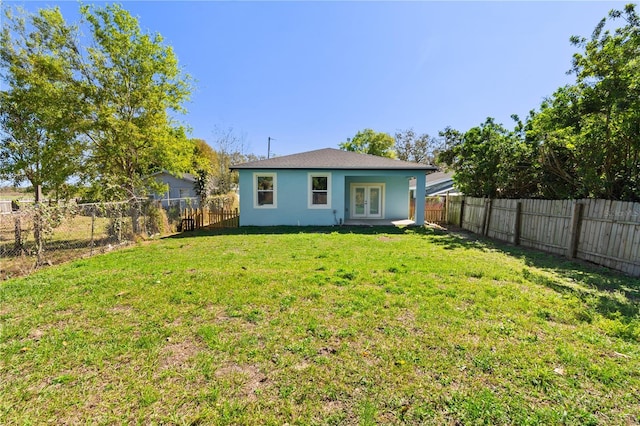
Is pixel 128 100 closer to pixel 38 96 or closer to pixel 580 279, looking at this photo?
pixel 38 96

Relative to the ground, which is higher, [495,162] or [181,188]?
[495,162]

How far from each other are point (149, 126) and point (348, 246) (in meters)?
8.93

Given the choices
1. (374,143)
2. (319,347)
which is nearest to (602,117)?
(319,347)

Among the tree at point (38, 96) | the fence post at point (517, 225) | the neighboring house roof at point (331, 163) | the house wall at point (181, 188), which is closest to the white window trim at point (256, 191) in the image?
the neighboring house roof at point (331, 163)

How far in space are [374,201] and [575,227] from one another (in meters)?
9.21

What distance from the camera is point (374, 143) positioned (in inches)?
1212

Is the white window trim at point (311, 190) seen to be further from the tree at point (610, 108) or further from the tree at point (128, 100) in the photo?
the tree at point (610, 108)

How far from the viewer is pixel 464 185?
14.1 metres

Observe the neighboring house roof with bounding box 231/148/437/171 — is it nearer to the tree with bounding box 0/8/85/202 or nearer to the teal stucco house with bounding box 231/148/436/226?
the teal stucco house with bounding box 231/148/436/226

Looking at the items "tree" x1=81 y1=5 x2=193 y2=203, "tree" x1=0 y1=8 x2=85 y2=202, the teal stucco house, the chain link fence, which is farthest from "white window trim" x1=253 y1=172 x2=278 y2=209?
"tree" x1=0 y1=8 x2=85 y2=202

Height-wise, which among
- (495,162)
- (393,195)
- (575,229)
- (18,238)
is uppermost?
(495,162)

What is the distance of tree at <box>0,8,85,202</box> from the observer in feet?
30.2

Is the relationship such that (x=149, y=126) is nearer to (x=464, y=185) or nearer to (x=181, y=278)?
(x=181, y=278)

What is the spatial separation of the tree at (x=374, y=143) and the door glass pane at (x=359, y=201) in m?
15.9
